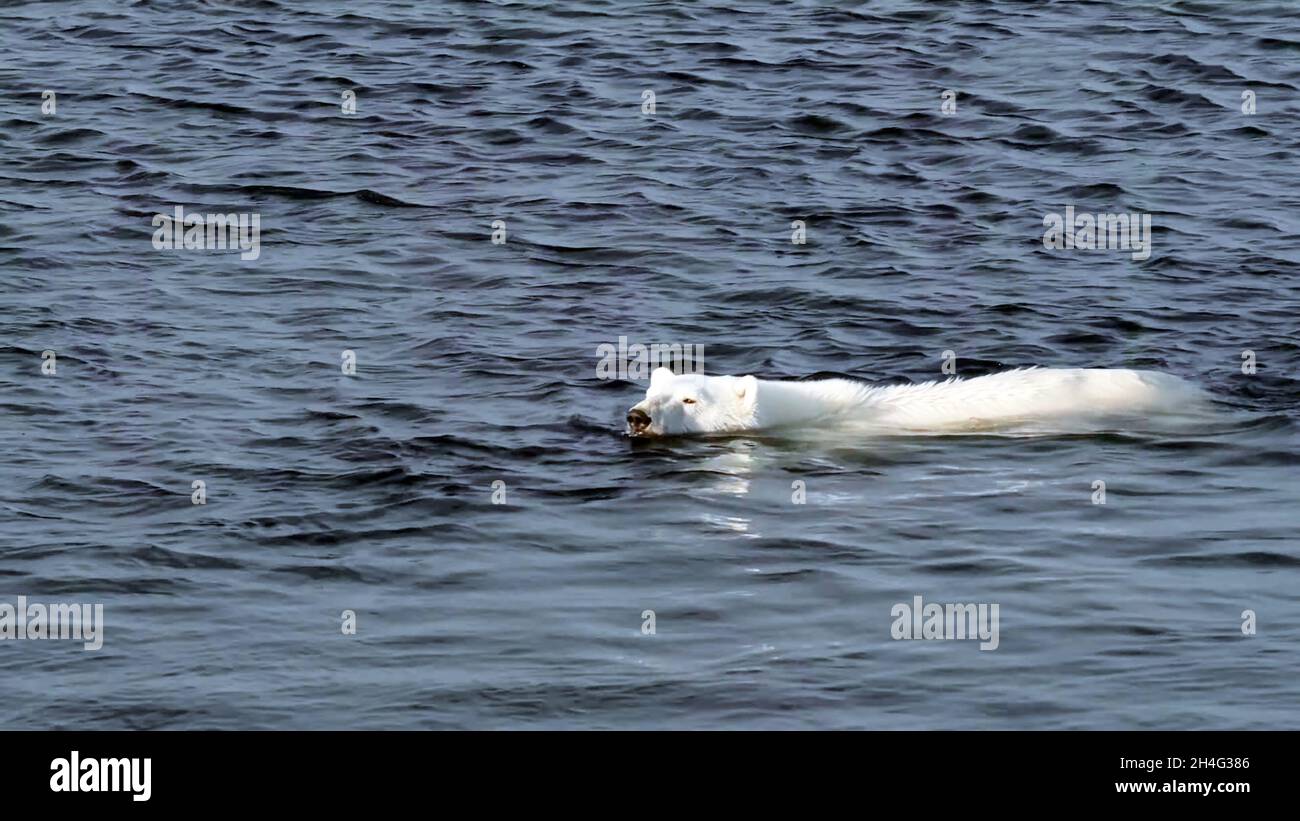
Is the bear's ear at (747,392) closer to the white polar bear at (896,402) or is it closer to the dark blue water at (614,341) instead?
the white polar bear at (896,402)

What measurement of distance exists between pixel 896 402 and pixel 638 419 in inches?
68.8

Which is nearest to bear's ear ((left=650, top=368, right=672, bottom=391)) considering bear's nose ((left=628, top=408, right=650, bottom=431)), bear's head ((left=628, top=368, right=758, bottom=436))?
bear's head ((left=628, top=368, right=758, bottom=436))

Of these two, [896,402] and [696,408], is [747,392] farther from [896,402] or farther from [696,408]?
[896,402]

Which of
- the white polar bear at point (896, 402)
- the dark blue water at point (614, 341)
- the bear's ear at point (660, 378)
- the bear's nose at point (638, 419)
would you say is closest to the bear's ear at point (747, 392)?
the white polar bear at point (896, 402)

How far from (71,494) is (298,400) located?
2.30 metres

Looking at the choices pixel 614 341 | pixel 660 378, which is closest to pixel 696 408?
pixel 660 378

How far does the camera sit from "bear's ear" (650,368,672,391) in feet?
44.5

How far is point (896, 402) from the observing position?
1372 centimetres

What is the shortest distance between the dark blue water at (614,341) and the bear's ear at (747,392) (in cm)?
30

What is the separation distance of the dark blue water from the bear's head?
17cm

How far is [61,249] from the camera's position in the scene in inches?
711

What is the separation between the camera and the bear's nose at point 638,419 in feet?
43.7

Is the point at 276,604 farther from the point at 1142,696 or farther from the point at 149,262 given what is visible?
the point at 149,262
